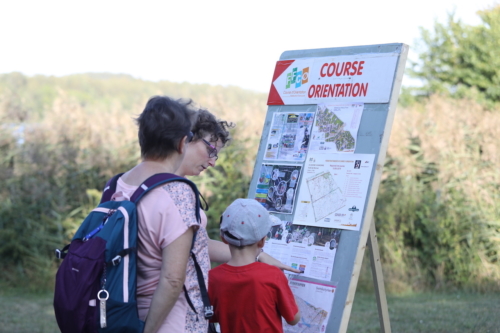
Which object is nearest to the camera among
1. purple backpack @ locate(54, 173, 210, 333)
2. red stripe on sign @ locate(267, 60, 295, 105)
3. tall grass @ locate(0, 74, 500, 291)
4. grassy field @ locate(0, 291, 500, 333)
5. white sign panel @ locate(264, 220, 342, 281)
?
purple backpack @ locate(54, 173, 210, 333)

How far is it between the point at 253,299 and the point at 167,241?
2.37ft

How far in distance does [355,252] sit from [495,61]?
11.7m

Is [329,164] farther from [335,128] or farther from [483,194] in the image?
[483,194]

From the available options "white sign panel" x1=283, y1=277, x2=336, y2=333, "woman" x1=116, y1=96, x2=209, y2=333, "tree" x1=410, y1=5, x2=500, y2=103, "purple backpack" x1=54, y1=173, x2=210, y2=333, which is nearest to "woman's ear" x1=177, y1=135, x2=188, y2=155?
"woman" x1=116, y1=96, x2=209, y2=333

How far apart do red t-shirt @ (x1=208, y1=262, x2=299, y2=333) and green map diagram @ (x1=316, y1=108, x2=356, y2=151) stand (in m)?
0.93

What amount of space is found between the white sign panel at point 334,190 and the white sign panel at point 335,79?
0.38m

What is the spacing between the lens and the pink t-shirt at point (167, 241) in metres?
2.29

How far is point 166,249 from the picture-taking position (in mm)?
2277

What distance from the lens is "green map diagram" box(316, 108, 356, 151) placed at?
338 centimetres

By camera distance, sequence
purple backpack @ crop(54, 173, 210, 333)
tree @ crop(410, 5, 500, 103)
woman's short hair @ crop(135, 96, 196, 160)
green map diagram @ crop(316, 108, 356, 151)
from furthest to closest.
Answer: tree @ crop(410, 5, 500, 103) < green map diagram @ crop(316, 108, 356, 151) < woman's short hair @ crop(135, 96, 196, 160) < purple backpack @ crop(54, 173, 210, 333)

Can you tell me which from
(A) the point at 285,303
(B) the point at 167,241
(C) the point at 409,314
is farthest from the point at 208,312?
(C) the point at 409,314

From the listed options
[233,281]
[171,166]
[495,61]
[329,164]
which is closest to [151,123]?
[171,166]

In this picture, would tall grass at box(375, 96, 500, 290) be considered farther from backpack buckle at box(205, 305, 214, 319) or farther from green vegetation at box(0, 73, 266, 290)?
backpack buckle at box(205, 305, 214, 319)

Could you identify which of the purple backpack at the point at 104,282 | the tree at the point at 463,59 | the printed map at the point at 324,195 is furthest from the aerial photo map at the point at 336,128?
the tree at the point at 463,59
